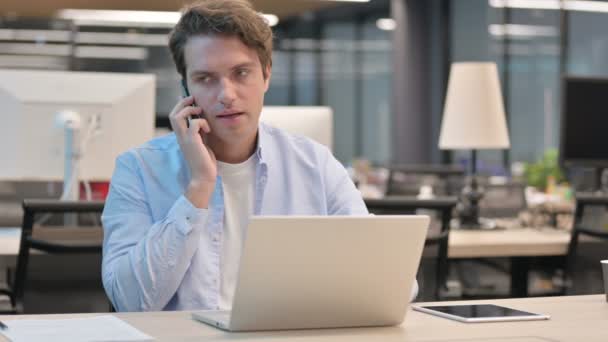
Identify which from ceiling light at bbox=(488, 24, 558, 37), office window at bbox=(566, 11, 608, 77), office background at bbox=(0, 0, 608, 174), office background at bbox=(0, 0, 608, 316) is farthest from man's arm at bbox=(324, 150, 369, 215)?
ceiling light at bbox=(488, 24, 558, 37)

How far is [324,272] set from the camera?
1493 mm

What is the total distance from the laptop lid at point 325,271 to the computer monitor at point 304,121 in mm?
2539

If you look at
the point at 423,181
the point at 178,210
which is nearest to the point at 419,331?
the point at 178,210

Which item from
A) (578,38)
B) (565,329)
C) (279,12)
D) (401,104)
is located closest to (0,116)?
(565,329)

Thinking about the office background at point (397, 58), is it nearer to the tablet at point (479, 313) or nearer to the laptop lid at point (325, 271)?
the tablet at point (479, 313)

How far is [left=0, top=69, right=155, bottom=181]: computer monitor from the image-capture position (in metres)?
3.38

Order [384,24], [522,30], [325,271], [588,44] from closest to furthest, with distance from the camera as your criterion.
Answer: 1. [325,271]
2. [588,44]
3. [522,30]
4. [384,24]

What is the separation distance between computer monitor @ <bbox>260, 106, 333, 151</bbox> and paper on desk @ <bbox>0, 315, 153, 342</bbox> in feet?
8.24

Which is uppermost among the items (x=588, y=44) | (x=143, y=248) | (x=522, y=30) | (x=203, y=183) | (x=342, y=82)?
(x=522, y=30)

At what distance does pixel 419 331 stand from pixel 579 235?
2.16 meters

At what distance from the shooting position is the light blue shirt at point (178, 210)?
71.6 inches

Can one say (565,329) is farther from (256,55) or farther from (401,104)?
(401,104)

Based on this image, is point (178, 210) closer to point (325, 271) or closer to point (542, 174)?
point (325, 271)

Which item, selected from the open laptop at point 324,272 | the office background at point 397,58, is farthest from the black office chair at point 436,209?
the office background at point 397,58
